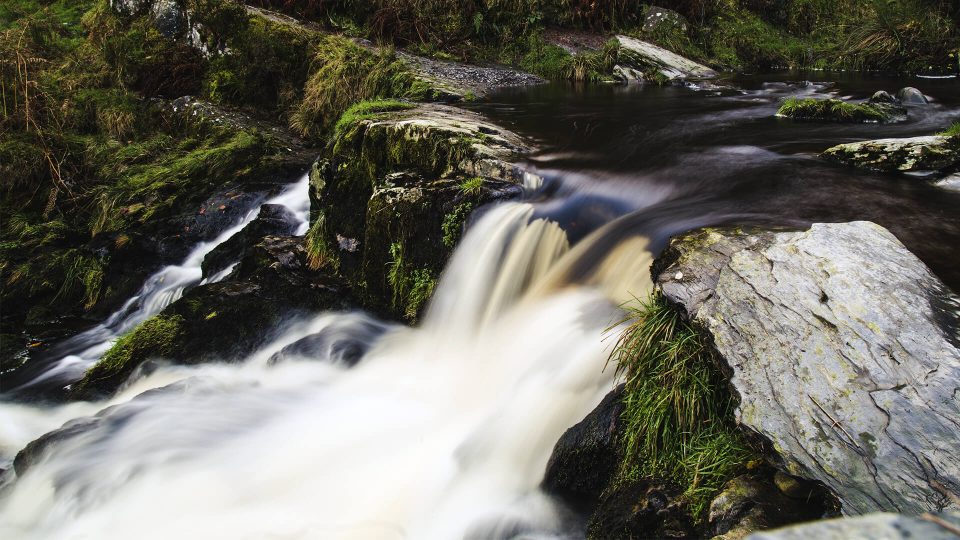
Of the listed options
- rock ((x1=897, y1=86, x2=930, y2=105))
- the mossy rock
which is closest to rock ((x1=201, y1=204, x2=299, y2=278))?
the mossy rock

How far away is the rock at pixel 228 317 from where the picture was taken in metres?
5.23

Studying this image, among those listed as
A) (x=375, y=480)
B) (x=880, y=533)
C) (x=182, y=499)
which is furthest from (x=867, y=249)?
(x=182, y=499)

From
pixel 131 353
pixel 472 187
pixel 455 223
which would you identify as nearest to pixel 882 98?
pixel 472 187

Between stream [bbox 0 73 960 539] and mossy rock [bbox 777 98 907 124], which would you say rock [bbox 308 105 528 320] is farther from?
mossy rock [bbox 777 98 907 124]

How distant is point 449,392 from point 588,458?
1.49m

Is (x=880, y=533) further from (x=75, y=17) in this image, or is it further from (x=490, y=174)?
(x=75, y=17)

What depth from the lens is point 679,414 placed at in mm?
2842

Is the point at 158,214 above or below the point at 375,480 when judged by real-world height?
above

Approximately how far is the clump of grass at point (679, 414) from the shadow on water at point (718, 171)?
1269mm

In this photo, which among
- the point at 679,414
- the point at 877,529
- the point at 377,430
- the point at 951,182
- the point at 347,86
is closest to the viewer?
the point at 877,529

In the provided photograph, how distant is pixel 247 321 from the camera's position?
5.50 meters

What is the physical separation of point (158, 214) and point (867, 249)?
8.35m

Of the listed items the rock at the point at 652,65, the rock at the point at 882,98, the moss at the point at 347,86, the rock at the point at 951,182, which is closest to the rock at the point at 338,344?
the rock at the point at 951,182

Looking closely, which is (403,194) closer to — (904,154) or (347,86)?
(904,154)
